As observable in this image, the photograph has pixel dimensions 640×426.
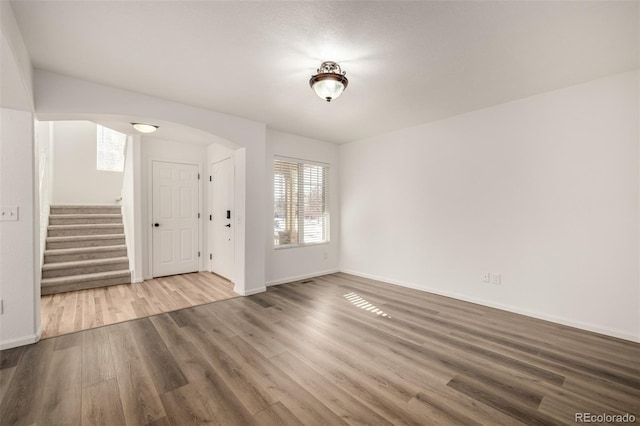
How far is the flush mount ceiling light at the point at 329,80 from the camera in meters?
2.52

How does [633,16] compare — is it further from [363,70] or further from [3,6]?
[3,6]

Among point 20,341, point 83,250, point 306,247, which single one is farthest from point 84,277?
point 306,247

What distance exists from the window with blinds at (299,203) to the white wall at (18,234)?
9.78 ft

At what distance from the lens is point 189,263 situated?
557 centimetres

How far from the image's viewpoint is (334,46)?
2.32 meters

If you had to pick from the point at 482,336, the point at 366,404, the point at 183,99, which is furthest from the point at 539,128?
the point at 183,99

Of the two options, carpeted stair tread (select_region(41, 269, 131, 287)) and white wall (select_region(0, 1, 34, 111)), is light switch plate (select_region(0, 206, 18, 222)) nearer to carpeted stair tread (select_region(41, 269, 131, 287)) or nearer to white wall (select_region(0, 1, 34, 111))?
white wall (select_region(0, 1, 34, 111))

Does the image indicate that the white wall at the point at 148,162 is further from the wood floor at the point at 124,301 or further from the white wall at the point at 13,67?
the white wall at the point at 13,67

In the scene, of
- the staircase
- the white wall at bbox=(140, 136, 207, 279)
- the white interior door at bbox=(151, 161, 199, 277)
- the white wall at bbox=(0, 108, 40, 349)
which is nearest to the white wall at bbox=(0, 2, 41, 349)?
the white wall at bbox=(0, 108, 40, 349)

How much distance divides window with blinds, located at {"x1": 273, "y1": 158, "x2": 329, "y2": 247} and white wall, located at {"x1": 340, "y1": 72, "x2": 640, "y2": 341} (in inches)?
48.6

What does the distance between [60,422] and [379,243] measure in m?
4.38

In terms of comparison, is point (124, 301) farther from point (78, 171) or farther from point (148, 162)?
point (78, 171)

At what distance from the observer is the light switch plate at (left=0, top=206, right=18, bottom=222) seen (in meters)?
2.52

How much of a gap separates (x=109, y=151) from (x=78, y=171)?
860 mm
